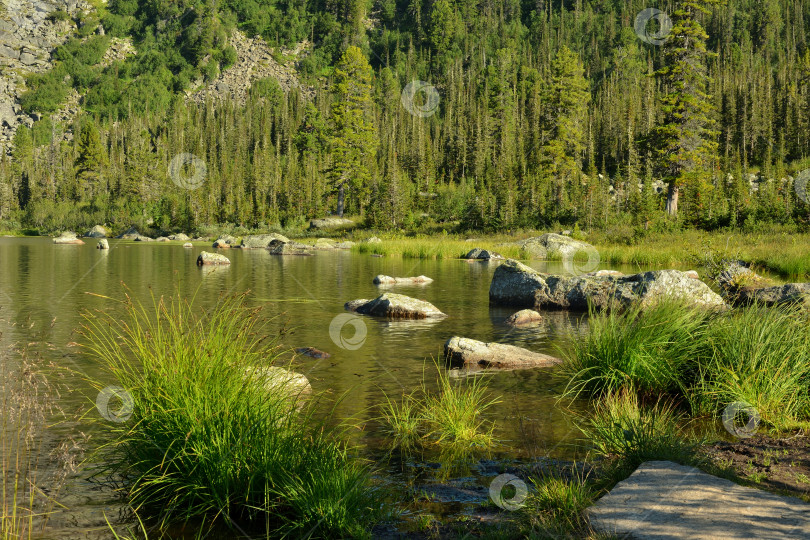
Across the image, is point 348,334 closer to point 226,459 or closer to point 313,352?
point 313,352

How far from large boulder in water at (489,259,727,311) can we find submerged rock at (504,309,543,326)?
1.43 metres

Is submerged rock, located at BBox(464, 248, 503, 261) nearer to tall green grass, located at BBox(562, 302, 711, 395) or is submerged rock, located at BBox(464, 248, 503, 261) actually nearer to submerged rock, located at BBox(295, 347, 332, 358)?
submerged rock, located at BBox(295, 347, 332, 358)

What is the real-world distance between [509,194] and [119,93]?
148595mm

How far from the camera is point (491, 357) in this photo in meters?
10.1

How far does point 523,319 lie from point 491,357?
4.59 metres

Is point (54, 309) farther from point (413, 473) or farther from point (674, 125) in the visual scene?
point (674, 125)

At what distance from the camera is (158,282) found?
2205 cm

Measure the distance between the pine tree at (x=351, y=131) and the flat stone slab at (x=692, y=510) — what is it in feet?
207

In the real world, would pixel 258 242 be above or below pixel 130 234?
below

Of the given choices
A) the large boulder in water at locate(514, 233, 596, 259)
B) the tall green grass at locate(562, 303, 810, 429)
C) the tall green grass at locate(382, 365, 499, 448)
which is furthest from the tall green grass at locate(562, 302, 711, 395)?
the large boulder in water at locate(514, 233, 596, 259)

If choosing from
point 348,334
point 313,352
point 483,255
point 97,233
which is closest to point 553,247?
point 483,255

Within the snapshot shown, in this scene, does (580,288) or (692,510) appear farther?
(580,288)

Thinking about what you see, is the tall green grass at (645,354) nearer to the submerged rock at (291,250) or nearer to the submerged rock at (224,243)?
the submerged rock at (291,250)

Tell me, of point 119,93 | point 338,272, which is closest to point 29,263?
point 338,272
